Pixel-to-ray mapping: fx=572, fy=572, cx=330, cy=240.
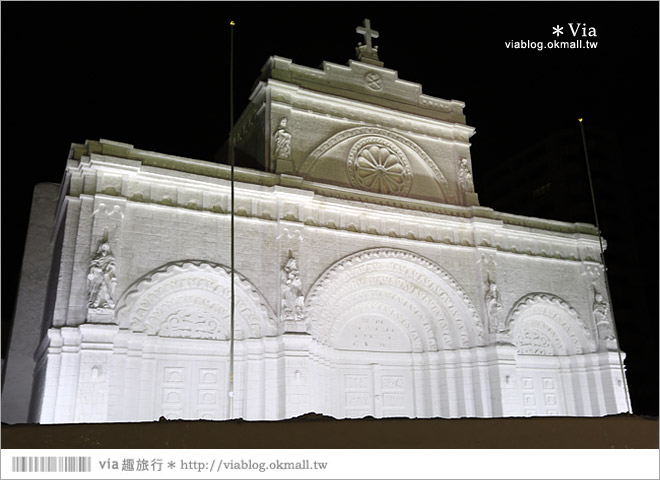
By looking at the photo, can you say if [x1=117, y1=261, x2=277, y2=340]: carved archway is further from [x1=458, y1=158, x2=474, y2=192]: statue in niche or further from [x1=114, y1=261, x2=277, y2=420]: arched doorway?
[x1=458, y1=158, x2=474, y2=192]: statue in niche

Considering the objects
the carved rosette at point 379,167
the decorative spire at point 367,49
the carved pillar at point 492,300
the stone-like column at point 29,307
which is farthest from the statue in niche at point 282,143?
the stone-like column at point 29,307

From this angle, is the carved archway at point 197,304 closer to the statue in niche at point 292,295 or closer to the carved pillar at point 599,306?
the statue in niche at point 292,295

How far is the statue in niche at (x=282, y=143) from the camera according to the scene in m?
20.1

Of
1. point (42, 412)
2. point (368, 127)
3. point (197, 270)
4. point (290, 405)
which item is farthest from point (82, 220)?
point (368, 127)

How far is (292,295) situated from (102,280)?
18.3 feet

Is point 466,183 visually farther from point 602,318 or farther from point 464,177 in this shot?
point 602,318

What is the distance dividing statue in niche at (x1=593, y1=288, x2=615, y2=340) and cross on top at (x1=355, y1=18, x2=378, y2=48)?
14372 millimetres

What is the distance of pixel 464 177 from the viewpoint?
2341 cm

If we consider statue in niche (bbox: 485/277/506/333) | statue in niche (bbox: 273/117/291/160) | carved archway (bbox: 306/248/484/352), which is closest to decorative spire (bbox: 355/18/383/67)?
statue in niche (bbox: 273/117/291/160)

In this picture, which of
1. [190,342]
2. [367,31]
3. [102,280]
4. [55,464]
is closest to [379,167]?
[367,31]

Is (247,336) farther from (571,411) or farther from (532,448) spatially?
(571,411)

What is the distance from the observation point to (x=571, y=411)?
23.1 m

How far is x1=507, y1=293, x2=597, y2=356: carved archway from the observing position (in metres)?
23.0

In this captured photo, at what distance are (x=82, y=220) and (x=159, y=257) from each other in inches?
92.8
